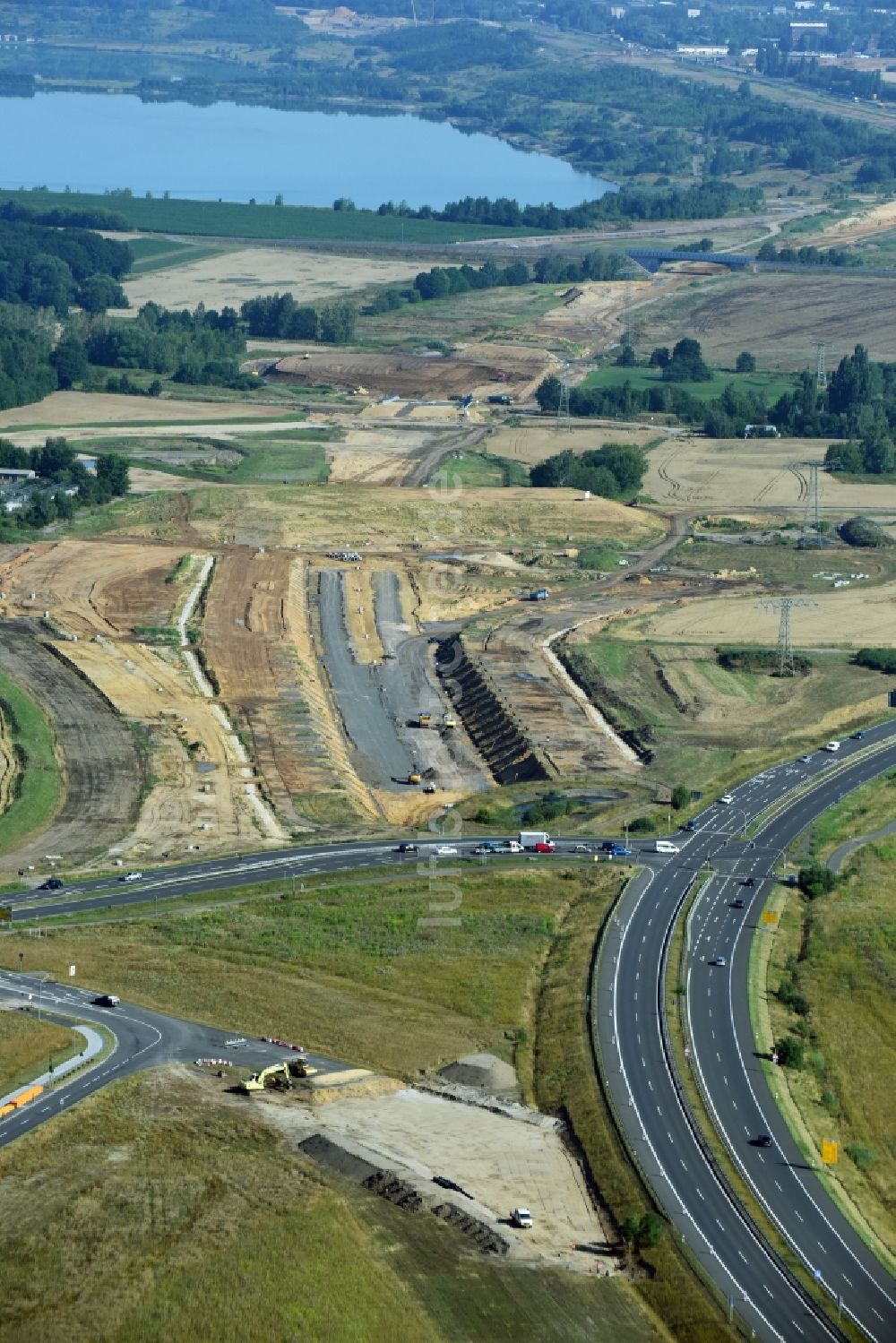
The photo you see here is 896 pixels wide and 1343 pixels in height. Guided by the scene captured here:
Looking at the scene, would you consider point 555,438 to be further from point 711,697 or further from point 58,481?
point 711,697

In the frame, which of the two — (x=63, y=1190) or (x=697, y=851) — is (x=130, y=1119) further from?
(x=697, y=851)

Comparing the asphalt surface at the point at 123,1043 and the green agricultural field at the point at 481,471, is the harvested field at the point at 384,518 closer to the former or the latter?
the green agricultural field at the point at 481,471

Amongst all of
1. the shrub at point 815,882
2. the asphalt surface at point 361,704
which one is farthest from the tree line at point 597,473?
the shrub at point 815,882

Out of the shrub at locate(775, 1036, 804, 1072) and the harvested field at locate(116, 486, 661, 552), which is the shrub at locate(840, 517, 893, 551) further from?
the shrub at locate(775, 1036, 804, 1072)

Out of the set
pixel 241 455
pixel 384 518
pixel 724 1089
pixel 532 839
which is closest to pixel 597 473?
pixel 384 518

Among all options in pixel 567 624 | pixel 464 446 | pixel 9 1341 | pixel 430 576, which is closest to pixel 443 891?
pixel 9 1341
